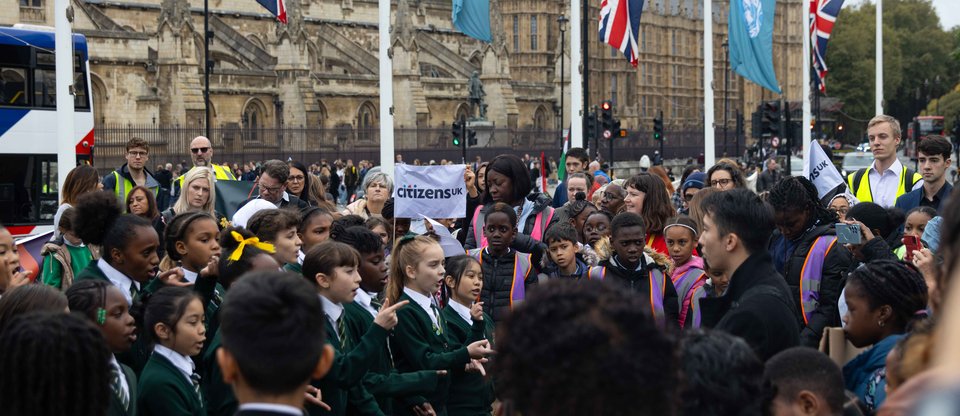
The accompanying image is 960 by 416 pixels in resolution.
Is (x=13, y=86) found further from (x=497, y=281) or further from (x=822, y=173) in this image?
(x=497, y=281)

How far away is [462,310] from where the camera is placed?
673cm

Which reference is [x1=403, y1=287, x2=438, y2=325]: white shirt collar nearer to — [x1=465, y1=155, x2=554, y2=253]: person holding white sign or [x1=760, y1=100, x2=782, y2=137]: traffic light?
[x1=465, y1=155, x2=554, y2=253]: person holding white sign

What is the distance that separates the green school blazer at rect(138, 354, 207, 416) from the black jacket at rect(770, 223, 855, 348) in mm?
3309

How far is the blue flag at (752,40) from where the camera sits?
2122 cm

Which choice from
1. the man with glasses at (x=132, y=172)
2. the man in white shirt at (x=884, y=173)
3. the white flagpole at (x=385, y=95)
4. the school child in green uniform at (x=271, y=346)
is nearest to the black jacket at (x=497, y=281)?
the man in white shirt at (x=884, y=173)

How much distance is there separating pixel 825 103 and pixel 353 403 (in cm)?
7999

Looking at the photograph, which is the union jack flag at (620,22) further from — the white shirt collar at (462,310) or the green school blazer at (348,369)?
the green school blazer at (348,369)

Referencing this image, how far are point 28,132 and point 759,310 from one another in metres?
18.9

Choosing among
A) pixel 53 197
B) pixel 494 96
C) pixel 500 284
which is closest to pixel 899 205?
pixel 500 284

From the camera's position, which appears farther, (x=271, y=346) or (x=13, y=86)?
(x=13, y=86)

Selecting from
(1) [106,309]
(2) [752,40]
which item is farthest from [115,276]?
(2) [752,40]

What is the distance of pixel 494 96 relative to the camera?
60781mm

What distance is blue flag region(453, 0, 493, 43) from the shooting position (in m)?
17.4

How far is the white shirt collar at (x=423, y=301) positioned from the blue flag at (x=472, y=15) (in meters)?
11.4
